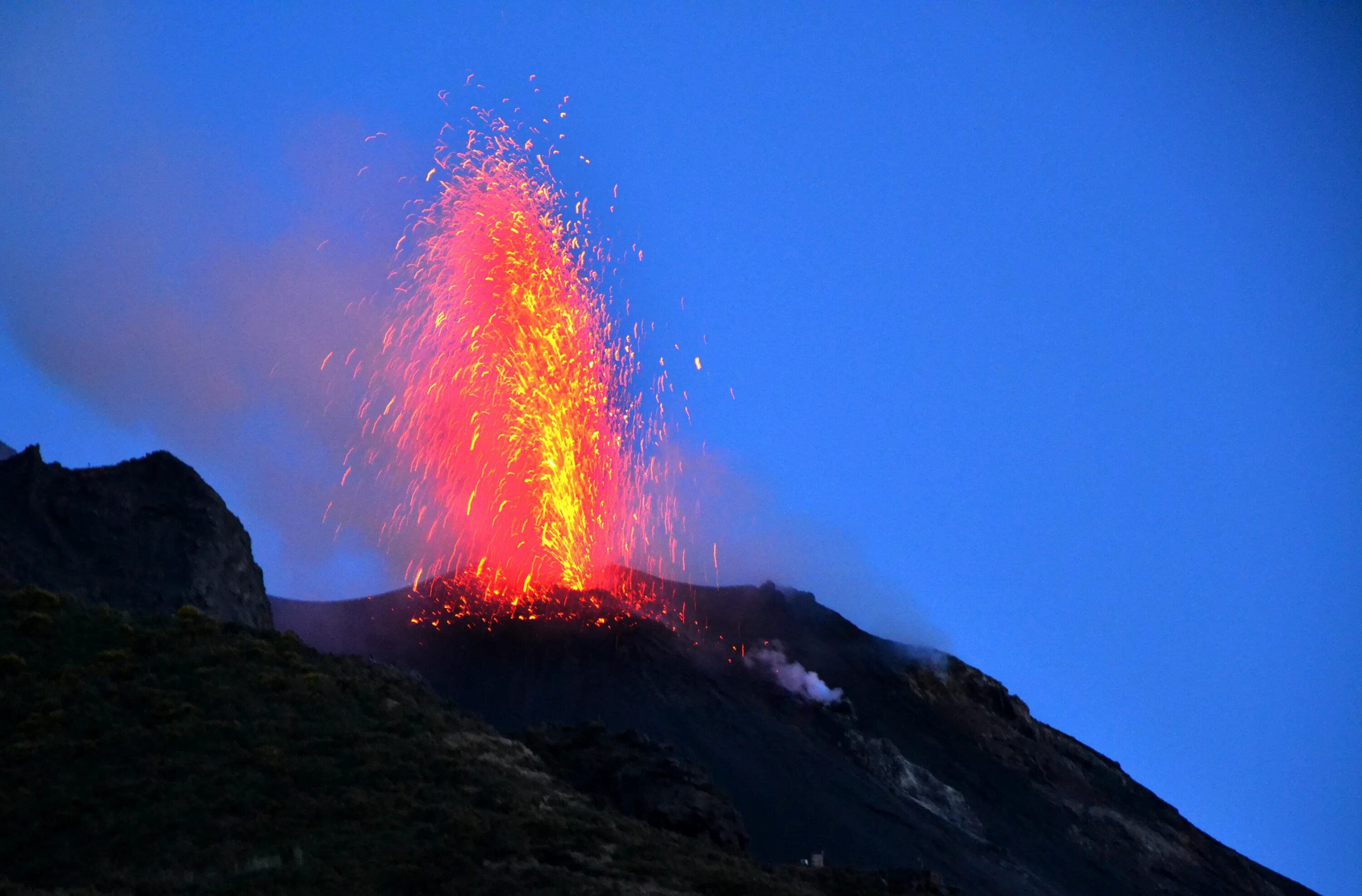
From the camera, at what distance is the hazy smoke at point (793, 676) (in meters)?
79.5

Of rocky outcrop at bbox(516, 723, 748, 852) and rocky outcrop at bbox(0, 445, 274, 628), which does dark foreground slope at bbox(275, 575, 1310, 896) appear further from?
rocky outcrop at bbox(0, 445, 274, 628)

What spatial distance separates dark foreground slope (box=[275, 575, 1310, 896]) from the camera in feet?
199

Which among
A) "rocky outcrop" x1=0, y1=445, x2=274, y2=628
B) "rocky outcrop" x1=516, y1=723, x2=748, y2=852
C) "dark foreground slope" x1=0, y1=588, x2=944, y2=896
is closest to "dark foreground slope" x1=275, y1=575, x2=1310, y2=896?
"rocky outcrop" x1=516, y1=723, x2=748, y2=852

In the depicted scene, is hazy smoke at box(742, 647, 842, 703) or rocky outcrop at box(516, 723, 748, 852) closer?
rocky outcrop at box(516, 723, 748, 852)

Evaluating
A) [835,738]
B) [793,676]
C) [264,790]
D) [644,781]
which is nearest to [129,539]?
[264,790]

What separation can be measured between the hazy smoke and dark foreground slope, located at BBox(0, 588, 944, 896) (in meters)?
40.7

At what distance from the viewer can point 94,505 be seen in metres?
54.3

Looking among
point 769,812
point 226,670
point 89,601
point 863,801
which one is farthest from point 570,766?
point 863,801

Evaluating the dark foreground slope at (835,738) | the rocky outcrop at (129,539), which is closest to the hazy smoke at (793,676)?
the dark foreground slope at (835,738)

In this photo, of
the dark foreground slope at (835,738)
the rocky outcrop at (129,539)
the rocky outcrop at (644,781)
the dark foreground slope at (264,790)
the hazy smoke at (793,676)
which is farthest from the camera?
the hazy smoke at (793,676)

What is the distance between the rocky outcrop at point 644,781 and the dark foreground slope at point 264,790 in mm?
3308

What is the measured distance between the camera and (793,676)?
8156 centimetres

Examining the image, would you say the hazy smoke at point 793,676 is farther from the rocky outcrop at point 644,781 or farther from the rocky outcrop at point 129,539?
the rocky outcrop at point 129,539

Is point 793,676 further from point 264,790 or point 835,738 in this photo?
point 264,790
